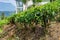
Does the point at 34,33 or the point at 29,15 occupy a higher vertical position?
the point at 29,15

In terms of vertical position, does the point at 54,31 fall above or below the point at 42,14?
below

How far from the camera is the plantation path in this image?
5.14 metres

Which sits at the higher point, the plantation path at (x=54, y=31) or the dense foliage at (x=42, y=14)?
the dense foliage at (x=42, y=14)

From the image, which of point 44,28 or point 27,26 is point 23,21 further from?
point 44,28

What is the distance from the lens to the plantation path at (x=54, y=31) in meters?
5.14

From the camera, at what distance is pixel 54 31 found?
5367mm

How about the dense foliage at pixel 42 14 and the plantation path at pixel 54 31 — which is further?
the dense foliage at pixel 42 14

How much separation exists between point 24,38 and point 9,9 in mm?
18807

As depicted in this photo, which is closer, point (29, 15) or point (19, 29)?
point (29, 15)

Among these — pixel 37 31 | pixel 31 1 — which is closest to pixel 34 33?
pixel 37 31

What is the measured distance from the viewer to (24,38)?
5.88 meters

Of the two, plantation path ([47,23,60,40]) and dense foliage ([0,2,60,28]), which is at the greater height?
dense foliage ([0,2,60,28])

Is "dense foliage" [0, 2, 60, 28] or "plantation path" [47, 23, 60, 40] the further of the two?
"dense foliage" [0, 2, 60, 28]

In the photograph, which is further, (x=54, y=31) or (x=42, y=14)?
(x=42, y=14)
